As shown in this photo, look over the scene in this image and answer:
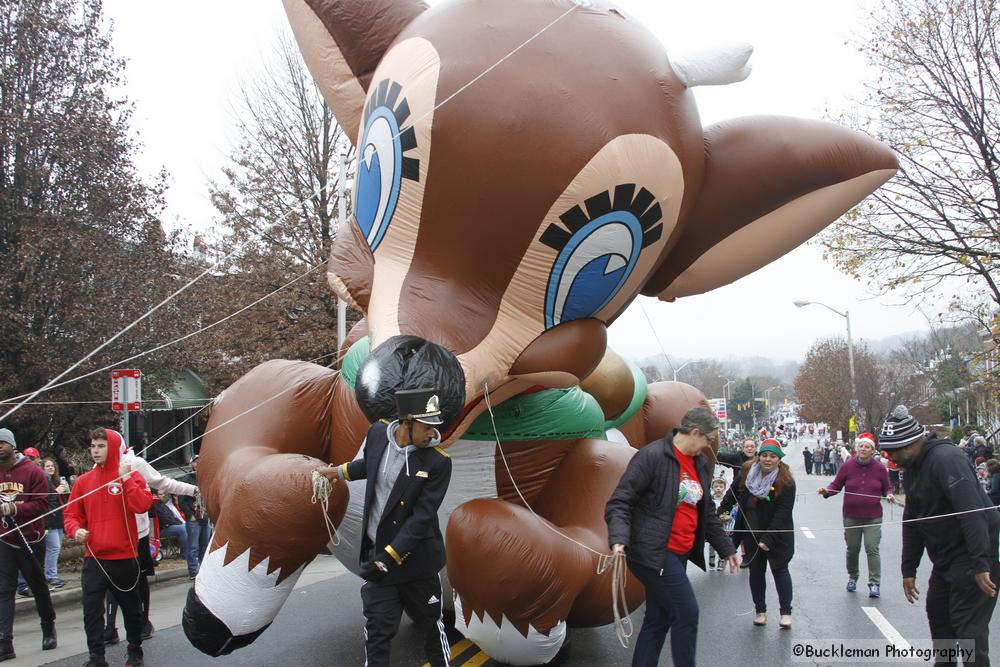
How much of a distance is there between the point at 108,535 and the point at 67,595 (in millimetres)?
3766

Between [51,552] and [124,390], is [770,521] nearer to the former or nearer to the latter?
[124,390]

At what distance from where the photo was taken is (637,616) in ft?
19.4

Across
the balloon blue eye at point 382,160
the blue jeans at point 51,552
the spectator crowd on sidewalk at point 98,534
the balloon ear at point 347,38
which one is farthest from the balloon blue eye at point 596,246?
the blue jeans at point 51,552

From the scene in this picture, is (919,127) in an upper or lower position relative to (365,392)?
upper

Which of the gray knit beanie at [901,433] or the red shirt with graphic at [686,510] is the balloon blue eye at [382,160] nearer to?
the red shirt with graphic at [686,510]

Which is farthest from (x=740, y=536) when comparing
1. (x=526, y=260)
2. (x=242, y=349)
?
(x=242, y=349)

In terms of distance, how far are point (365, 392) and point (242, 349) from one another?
14.1 metres

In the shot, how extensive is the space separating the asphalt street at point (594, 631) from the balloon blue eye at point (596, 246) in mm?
2241

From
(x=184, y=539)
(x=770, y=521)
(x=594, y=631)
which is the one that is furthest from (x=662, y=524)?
(x=184, y=539)

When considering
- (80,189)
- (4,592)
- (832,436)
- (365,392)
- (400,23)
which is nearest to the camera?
(365,392)

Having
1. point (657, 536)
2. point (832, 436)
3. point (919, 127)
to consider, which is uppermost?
point (919, 127)

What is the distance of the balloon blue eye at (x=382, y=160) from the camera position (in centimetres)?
364

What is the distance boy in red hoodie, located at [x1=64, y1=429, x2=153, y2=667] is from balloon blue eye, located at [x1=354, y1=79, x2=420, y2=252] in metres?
2.04

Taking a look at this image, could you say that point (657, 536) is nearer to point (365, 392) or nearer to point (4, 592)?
point (365, 392)
